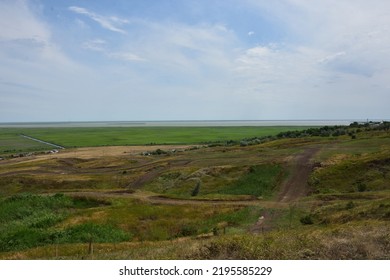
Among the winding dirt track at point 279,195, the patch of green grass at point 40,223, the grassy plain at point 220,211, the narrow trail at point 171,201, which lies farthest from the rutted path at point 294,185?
the patch of green grass at point 40,223

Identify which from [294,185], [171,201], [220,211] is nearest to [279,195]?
[294,185]

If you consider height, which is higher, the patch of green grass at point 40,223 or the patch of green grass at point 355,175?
the patch of green grass at point 355,175

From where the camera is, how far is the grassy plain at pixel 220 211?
16.2 metres

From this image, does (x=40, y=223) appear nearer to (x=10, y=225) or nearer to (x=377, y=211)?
(x=10, y=225)

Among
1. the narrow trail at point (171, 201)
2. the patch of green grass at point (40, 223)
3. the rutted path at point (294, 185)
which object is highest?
the rutted path at point (294, 185)

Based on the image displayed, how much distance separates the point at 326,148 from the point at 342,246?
177ft


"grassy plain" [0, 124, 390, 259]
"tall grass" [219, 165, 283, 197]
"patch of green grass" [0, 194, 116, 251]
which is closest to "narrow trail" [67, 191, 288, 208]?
"grassy plain" [0, 124, 390, 259]

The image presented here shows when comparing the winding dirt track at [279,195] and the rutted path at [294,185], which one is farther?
the winding dirt track at [279,195]

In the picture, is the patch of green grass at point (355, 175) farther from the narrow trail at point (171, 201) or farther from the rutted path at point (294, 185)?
the narrow trail at point (171, 201)

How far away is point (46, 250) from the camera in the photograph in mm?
23391

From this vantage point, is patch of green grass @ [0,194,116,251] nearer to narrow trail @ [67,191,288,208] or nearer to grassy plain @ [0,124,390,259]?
grassy plain @ [0,124,390,259]

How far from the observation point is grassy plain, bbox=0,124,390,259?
53.1 feet
